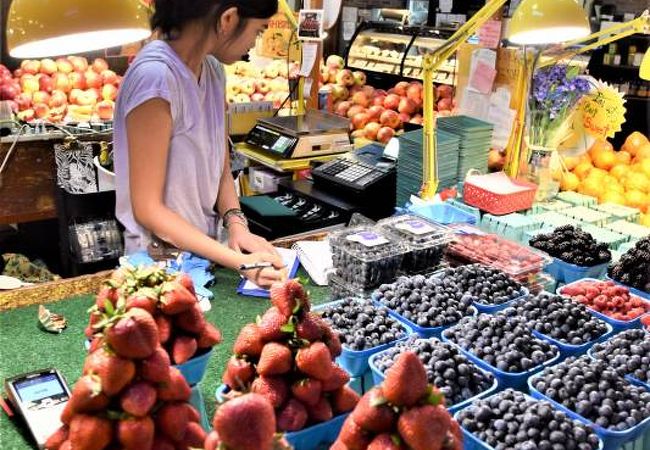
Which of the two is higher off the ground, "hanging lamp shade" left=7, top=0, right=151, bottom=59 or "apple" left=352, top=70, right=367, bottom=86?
"hanging lamp shade" left=7, top=0, right=151, bottom=59

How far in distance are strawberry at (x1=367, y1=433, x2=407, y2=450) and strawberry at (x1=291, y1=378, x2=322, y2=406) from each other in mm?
216

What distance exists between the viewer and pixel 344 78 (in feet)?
18.9

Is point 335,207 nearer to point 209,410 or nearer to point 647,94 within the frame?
point 209,410

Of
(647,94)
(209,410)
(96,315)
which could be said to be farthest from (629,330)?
(647,94)

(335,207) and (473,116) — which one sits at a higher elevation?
(473,116)

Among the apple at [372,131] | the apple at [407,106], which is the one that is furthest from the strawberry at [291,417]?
the apple at [407,106]

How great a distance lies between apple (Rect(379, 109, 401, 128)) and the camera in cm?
503

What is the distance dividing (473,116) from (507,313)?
1.96 m

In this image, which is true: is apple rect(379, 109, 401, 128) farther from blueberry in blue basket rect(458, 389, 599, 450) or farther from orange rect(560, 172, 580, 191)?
blueberry in blue basket rect(458, 389, 599, 450)

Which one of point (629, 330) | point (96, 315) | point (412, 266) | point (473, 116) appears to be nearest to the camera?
point (96, 315)

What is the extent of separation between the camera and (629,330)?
75.6 inches

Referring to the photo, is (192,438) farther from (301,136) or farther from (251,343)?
(301,136)

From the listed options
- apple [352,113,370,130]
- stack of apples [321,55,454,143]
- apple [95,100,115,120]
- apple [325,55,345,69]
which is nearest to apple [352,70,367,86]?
stack of apples [321,55,454,143]

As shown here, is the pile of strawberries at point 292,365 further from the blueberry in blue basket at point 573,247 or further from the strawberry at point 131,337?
the blueberry in blue basket at point 573,247
